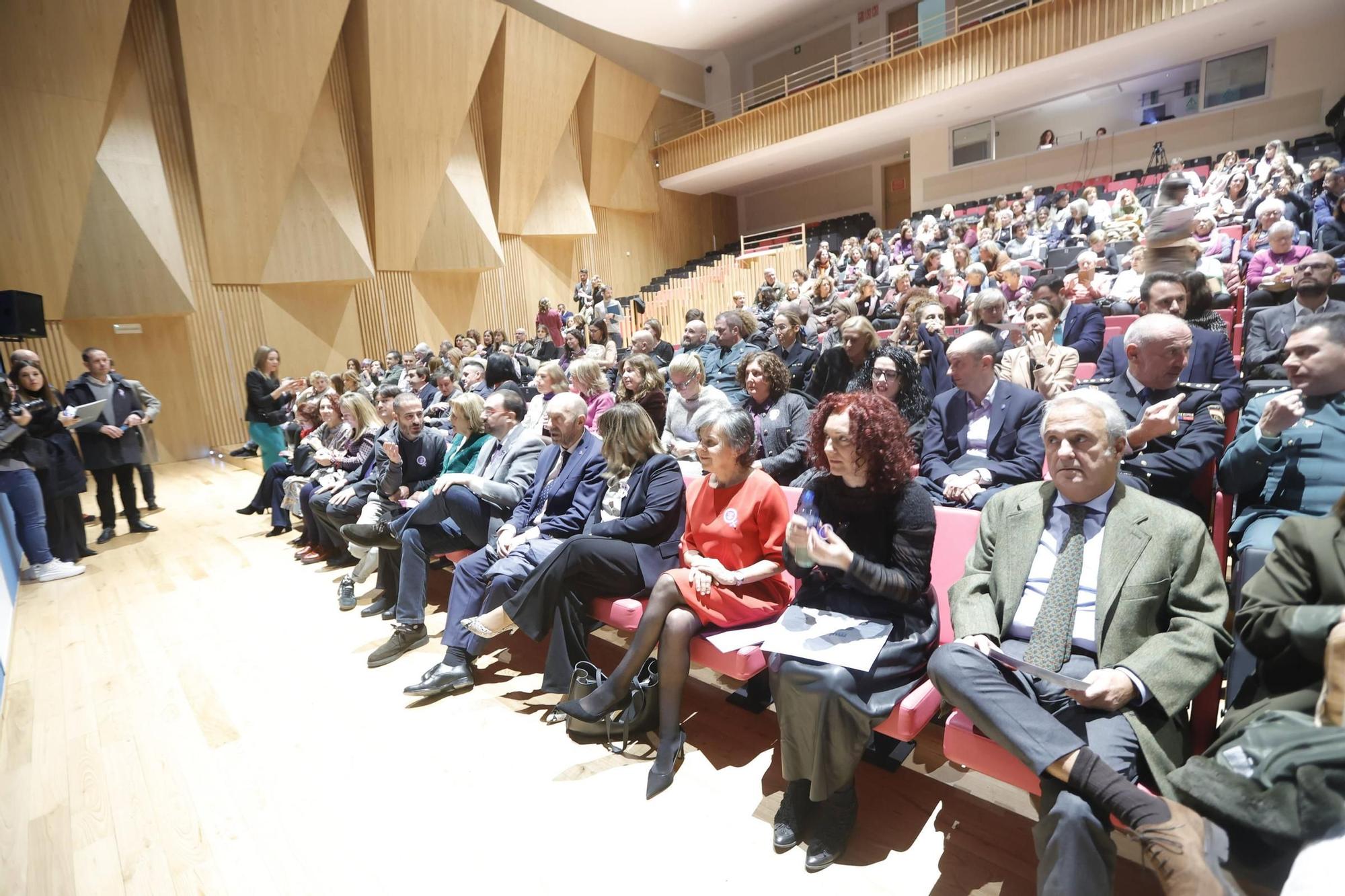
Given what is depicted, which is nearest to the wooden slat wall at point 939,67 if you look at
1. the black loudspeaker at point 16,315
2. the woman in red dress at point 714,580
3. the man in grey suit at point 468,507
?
the man in grey suit at point 468,507

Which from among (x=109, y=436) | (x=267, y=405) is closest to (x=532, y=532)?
(x=109, y=436)

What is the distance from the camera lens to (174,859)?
167 cm

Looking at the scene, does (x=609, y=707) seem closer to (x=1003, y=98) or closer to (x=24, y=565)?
(x=24, y=565)

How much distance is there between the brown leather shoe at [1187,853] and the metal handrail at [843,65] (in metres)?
10.5

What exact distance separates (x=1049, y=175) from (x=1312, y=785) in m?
12.0

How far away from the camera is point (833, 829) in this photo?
151 cm

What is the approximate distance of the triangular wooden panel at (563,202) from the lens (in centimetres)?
1141

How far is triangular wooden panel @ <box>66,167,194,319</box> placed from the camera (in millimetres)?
6738

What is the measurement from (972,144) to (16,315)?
41.1 feet

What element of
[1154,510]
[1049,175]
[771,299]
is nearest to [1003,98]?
[1049,175]

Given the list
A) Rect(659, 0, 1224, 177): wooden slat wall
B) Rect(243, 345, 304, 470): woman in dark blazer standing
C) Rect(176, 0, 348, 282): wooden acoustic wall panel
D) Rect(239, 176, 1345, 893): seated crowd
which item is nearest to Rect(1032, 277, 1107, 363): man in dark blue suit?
Rect(239, 176, 1345, 893): seated crowd

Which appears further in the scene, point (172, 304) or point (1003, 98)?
point (1003, 98)

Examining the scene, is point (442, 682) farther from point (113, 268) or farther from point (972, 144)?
point (972, 144)

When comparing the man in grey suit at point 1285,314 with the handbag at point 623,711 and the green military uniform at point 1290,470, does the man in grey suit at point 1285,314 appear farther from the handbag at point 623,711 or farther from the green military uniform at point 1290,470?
the handbag at point 623,711
